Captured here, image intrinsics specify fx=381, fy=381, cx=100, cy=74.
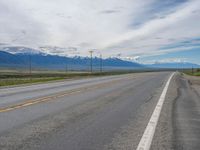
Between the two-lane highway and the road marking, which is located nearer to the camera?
the road marking

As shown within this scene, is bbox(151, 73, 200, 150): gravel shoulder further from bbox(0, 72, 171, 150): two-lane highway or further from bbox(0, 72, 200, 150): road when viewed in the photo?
bbox(0, 72, 171, 150): two-lane highway

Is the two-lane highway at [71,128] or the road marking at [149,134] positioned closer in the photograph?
the road marking at [149,134]

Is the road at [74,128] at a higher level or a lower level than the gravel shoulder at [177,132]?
higher

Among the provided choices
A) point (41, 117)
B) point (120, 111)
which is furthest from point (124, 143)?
point (120, 111)

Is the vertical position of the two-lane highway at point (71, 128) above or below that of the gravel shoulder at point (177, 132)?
above

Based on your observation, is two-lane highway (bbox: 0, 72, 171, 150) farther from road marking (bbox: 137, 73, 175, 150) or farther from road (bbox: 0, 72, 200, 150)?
road marking (bbox: 137, 73, 175, 150)

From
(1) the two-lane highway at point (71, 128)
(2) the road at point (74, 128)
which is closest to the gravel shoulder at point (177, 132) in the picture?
(2) the road at point (74, 128)

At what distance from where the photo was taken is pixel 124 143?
7336 mm

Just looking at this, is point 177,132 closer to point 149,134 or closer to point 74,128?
point 149,134

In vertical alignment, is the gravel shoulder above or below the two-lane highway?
below

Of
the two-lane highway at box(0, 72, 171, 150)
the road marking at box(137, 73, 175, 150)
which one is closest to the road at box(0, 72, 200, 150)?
the two-lane highway at box(0, 72, 171, 150)

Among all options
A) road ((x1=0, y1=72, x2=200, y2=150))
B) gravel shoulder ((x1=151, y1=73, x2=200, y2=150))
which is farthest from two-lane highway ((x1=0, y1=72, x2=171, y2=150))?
gravel shoulder ((x1=151, y1=73, x2=200, y2=150))

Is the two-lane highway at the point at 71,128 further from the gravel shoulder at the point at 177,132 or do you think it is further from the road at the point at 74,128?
the gravel shoulder at the point at 177,132

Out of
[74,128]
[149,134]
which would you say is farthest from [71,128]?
[149,134]
